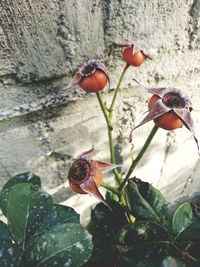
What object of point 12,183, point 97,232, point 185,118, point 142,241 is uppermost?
point 185,118

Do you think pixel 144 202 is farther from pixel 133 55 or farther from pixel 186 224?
pixel 133 55

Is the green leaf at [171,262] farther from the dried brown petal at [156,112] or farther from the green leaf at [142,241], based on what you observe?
the dried brown petal at [156,112]

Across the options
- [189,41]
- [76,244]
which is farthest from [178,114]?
[189,41]

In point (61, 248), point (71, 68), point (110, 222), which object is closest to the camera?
point (61, 248)

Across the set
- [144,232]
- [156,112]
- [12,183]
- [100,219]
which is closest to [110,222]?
[100,219]

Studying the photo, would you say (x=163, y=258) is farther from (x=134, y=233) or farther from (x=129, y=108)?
(x=129, y=108)

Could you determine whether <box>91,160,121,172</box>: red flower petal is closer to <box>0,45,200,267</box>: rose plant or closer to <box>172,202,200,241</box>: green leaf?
<box>0,45,200,267</box>: rose plant

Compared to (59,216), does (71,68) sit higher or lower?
higher
